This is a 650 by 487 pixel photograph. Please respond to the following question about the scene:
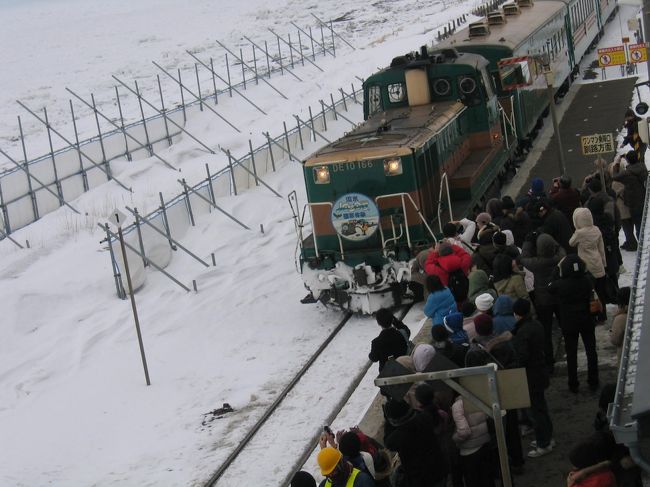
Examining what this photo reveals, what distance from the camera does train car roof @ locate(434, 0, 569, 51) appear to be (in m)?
24.2

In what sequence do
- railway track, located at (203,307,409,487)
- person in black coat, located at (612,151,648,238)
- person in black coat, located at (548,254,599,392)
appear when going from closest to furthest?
person in black coat, located at (548,254,599,392) < railway track, located at (203,307,409,487) < person in black coat, located at (612,151,648,238)

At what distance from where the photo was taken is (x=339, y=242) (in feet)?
56.4

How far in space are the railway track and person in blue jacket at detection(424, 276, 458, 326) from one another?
229 centimetres

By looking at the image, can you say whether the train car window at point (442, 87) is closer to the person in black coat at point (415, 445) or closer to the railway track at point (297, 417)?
the railway track at point (297, 417)

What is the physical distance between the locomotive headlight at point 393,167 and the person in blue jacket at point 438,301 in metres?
4.82

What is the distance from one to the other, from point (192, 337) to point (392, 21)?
184 ft

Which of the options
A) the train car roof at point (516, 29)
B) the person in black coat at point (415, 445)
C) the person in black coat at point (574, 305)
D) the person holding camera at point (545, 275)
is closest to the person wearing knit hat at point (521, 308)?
the person in black coat at point (574, 305)

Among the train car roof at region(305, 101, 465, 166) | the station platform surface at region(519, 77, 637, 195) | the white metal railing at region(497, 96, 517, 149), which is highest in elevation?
the train car roof at region(305, 101, 465, 166)

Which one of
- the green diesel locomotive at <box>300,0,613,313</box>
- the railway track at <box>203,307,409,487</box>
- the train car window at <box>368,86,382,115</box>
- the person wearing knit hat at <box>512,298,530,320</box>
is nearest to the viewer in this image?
the person wearing knit hat at <box>512,298,530,320</box>

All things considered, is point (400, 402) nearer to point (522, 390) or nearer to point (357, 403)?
point (522, 390)

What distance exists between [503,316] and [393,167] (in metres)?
6.45

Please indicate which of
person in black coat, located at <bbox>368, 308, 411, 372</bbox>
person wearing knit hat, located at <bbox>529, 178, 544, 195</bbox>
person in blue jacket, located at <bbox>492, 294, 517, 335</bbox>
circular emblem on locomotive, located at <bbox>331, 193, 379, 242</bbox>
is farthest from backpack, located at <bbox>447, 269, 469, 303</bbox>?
circular emblem on locomotive, located at <bbox>331, 193, 379, 242</bbox>

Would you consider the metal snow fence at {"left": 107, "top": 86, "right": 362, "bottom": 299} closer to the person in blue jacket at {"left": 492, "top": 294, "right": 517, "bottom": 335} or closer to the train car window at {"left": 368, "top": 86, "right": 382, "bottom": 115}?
the train car window at {"left": 368, "top": 86, "right": 382, "bottom": 115}

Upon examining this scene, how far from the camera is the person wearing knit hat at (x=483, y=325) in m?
10.2
